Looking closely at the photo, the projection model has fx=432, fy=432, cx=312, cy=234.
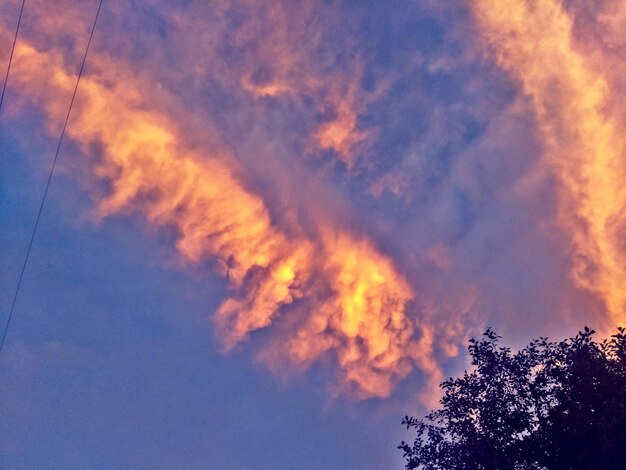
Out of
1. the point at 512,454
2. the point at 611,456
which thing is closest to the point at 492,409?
the point at 512,454

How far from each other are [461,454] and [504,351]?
7.23 meters

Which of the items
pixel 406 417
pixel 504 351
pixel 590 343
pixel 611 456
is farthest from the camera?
pixel 406 417

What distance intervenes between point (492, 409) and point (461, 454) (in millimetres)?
3578

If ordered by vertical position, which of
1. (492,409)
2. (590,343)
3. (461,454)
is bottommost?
(461,454)

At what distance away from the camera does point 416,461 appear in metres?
30.1

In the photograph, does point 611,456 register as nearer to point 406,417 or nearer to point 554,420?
point 554,420

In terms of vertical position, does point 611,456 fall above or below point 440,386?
below

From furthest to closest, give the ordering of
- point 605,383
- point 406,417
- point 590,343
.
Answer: point 406,417 < point 590,343 < point 605,383

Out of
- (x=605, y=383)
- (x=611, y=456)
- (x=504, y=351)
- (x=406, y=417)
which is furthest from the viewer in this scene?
(x=406, y=417)

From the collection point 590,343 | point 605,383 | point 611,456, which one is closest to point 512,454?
point 611,456

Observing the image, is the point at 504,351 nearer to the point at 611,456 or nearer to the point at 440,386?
the point at 440,386

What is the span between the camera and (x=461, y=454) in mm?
27734

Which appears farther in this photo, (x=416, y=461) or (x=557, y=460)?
(x=416, y=461)

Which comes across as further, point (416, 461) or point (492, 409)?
point (416, 461)
